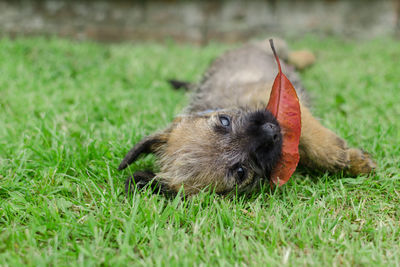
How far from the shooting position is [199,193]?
8.19 ft

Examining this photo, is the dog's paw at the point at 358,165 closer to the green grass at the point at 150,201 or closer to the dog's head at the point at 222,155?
the green grass at the point at 150,201

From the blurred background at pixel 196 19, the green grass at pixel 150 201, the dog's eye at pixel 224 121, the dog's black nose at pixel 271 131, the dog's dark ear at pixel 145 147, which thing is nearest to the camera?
the green grass at pixel 150 201

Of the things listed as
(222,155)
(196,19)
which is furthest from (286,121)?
(196,19)

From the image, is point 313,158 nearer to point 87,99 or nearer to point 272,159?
point 272,159

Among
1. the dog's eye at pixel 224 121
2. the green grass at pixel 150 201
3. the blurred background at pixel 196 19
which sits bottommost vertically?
the green grass at pixel 150 201

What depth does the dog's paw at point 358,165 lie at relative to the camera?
2.74m

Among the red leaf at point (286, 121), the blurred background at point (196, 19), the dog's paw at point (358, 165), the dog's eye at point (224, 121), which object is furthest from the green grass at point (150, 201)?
the blurred background at point (196, 19)

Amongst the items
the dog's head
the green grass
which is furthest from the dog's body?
the green grass

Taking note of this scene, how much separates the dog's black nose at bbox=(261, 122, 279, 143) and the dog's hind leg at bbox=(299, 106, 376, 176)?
42 cm

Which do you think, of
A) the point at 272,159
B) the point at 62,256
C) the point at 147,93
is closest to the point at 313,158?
the point at 272,159

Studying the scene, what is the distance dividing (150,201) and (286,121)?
1273 millimetres

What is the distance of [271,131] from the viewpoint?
2.53 m

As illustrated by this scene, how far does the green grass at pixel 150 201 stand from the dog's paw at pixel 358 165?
0.29 feet

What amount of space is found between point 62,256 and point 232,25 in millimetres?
7387
